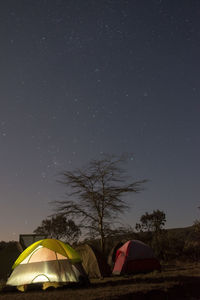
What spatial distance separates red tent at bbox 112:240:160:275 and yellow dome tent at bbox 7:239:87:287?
15.9ft

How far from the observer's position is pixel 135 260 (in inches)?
542

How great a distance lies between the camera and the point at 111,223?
2061 cm

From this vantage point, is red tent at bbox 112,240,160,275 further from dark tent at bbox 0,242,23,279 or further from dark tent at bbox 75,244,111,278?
dark tent at bbox 0,242,23,279

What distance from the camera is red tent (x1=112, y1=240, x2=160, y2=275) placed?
44.5 ft

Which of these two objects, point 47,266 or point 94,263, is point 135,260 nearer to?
point 94,263

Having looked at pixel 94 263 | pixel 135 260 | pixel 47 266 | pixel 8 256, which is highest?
pixel 8 256

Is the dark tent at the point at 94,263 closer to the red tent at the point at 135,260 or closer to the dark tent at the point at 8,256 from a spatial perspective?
the red tent at the point at 135,260

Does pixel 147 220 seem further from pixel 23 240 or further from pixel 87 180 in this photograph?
pixel 23 240

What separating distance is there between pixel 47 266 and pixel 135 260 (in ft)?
20.1

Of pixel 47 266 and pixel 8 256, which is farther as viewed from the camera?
pixel 8 256

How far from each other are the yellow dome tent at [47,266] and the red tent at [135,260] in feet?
15.9

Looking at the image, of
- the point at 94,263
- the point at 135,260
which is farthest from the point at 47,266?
the point at 135,260

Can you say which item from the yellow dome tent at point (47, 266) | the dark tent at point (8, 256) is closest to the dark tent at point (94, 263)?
the dark tent at point (8, 256)

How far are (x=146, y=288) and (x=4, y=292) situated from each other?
15.1 feet
